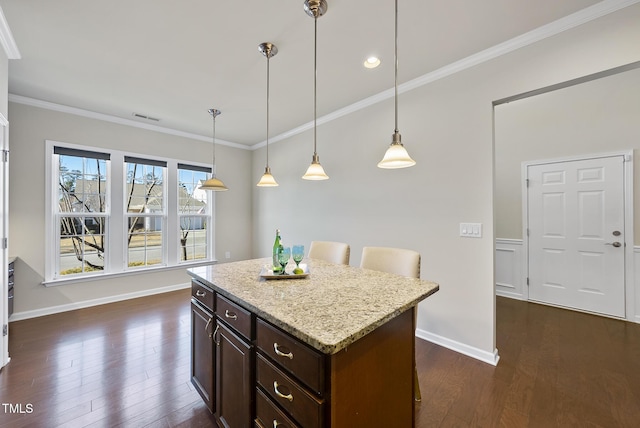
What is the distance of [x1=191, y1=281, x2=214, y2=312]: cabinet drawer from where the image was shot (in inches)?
61.9

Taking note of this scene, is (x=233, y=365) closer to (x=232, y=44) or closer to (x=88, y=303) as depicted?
(x=232, y=44)

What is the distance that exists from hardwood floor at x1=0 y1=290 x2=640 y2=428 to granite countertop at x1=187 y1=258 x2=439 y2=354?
954mm

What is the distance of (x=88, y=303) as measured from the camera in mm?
3584

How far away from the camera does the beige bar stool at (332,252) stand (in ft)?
7.84

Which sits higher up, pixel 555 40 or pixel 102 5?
pixel 102 5

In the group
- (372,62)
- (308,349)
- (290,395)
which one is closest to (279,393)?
(290,395)

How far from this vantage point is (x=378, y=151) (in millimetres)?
3082

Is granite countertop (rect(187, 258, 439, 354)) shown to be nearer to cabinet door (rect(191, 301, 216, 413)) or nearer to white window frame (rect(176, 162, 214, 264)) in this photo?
cabinet door (rect(191, 301, 216, 413))

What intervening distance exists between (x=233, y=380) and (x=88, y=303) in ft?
11.9

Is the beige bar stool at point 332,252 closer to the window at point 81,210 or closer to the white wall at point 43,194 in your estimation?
the white wall at point 43,194

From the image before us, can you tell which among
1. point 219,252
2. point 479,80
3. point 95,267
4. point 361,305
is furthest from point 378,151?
point 95,267

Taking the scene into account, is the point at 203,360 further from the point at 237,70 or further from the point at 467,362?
the point at 237,70

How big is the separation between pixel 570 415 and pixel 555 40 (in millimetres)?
2635

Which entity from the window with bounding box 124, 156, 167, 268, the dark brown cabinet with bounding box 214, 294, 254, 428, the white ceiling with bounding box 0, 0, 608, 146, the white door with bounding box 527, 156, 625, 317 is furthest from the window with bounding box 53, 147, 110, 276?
the white door with bounding box 527, 156, 625, 317
